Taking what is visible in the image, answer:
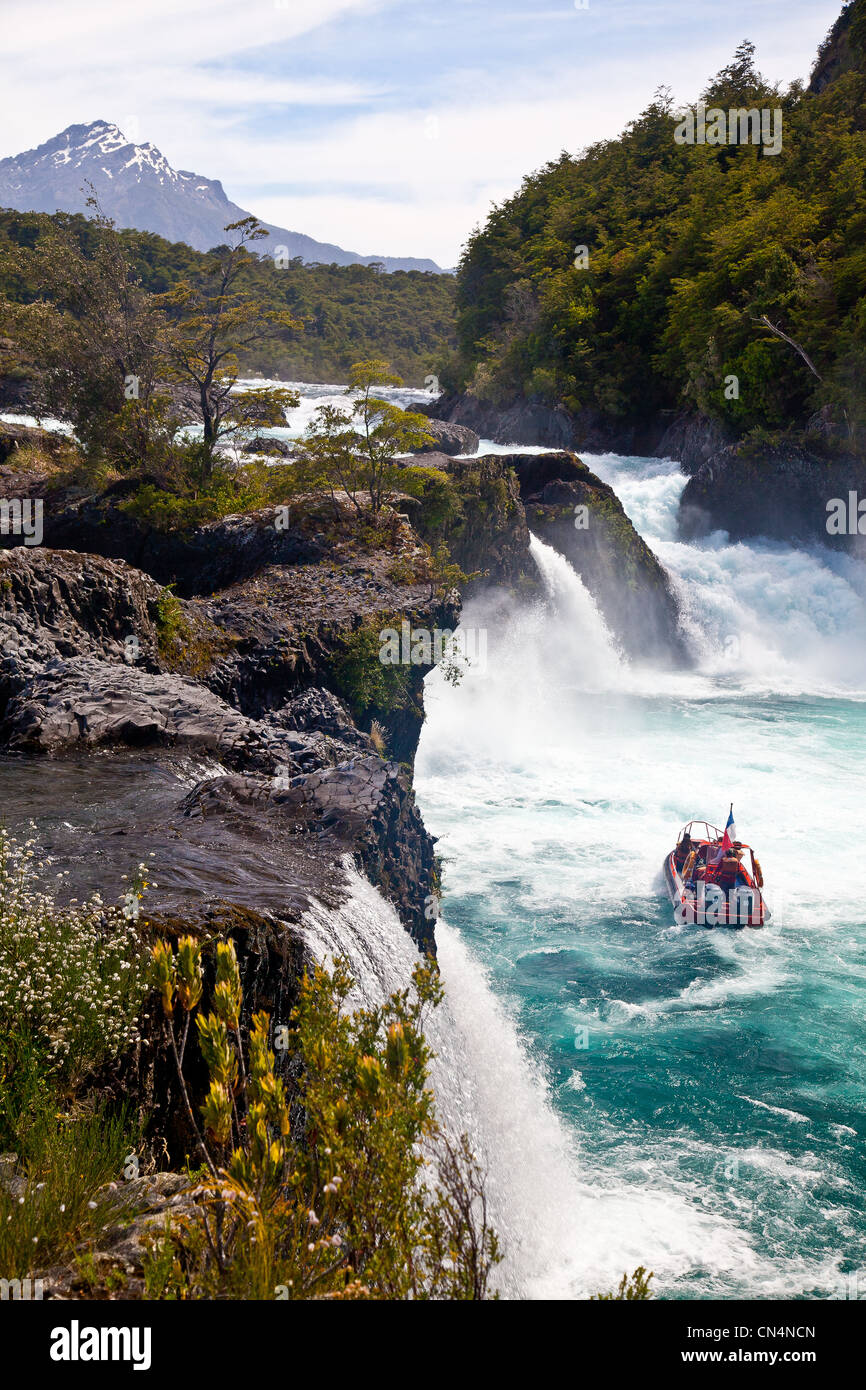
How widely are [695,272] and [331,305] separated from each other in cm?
5730

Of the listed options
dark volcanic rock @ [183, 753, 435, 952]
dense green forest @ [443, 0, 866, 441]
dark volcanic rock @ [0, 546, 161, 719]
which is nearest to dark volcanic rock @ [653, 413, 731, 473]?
dense green forest @ [443, 0, 866, 441]

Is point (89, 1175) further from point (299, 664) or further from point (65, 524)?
point (65, 524)

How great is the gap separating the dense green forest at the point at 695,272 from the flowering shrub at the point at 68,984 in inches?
1379

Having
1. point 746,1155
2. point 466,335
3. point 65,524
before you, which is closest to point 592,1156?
point 746,1155

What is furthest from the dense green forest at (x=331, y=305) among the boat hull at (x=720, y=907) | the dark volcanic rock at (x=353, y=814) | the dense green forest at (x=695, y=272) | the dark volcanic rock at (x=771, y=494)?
the boat hull at (x=720, y=907)

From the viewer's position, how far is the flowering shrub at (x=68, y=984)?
5.37 meters

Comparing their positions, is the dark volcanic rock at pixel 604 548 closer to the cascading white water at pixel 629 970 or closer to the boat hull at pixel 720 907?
the cascading white water at pixel 629 970

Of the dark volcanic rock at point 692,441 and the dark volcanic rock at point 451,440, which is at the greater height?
the dark volcanic rock at point 692,441

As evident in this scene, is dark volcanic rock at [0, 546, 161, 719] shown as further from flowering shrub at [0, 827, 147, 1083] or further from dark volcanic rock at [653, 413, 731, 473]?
dark volcanic rock at [653, 413, 731, 473]

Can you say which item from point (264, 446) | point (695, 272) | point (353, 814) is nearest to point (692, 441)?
point (695, 272)

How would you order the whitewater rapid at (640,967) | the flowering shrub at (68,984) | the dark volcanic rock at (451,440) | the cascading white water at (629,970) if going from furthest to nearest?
the dark volcanic rock at (451,440) < the whitewater rapid at (640,967) < the cascading white water at (629,970) < the flowering shrub at (68,984)

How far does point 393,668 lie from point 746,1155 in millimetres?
10135

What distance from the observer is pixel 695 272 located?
4497 centimetres

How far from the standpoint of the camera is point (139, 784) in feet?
34.9
